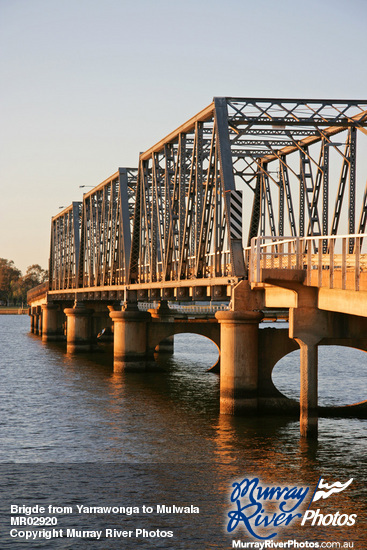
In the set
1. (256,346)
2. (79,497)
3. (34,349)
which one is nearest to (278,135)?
(256,346)

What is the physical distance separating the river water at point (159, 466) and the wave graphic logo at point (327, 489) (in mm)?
231

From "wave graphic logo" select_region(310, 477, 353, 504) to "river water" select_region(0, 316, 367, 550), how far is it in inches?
9.1

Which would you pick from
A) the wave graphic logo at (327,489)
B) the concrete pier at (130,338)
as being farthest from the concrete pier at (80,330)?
the wave graphic logo at (327,489)

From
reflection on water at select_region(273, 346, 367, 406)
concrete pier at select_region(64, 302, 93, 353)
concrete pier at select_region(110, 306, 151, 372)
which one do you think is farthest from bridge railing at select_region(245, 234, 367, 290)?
concrete pier at select_region(64, 302, 93, 353)

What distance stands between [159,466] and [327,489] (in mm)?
6361

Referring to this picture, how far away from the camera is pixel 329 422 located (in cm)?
3766

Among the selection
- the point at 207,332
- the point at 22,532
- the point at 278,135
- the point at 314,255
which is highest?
the point at 278,135

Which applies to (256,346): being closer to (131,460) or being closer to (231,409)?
(231,409)

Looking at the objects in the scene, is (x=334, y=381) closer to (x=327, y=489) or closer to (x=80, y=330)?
(x=80, y=330)

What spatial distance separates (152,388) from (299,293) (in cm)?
2168

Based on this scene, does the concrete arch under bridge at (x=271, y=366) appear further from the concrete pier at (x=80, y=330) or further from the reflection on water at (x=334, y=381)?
the concrete pier at (x=80, y=330)

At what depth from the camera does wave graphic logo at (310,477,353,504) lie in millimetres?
24656

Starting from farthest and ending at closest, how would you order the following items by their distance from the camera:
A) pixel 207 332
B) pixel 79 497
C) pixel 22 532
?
pixel 207 332, pixel 79 497, pixel 22 532

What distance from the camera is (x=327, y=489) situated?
25281 millimetres
